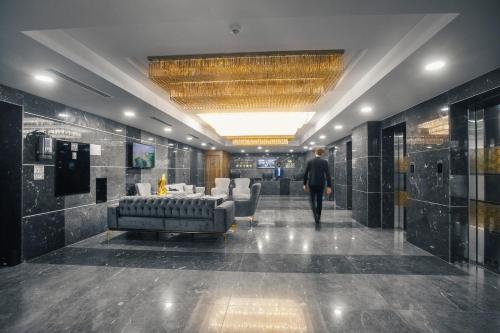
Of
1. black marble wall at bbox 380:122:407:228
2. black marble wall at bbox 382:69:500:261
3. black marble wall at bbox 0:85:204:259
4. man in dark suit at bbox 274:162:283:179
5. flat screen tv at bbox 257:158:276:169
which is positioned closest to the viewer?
black marble wall at bbox 382:69:500:261

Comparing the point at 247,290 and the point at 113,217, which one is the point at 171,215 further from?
the point at 247,290

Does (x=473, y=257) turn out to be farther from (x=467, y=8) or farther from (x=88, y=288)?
(x=88, y=288)

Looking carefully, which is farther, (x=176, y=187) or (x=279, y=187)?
(x=279, y=187)

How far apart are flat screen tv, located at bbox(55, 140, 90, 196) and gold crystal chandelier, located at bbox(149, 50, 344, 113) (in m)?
2.36

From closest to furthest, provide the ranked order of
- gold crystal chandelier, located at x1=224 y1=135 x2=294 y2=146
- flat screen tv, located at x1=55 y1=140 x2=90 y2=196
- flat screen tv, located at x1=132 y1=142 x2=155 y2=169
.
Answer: flat screen tv, located at x1=55 y1=140 x2=90 y2=196 → flat screen tv, located at x1=132 y1=142 x2=155 y2=169 → gold crystal chandelier, located at x1=224 y1=135 x2=294 y2=146

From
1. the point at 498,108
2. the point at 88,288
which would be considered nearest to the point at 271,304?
the point at 88,288

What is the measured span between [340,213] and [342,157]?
226 cm

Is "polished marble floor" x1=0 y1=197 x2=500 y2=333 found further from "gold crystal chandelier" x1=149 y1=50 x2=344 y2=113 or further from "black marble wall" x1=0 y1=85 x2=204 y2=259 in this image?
"gold crystal chandelier" x1=149 y1=50 x2=344 y2=113

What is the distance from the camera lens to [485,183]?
3.59 meters

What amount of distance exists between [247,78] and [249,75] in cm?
9

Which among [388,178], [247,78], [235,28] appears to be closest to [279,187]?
[388,178]

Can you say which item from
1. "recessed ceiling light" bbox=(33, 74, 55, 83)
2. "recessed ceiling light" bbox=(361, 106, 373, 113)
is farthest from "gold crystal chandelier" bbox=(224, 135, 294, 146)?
"recessed ceiling light" bbox=(33, 74, 55, 83)

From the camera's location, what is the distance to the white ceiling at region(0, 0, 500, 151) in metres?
2.00

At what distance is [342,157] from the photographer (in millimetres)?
9297
